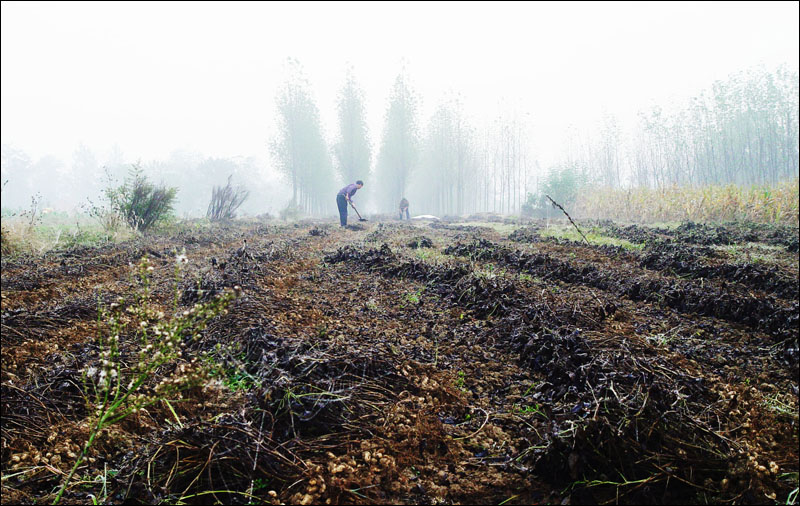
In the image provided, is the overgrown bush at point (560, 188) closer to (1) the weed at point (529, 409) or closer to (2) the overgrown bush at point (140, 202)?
(2) the overgrown bush at point (140, 202)

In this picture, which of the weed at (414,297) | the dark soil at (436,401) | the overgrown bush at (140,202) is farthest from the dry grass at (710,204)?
the overgrown bush at (140,202)

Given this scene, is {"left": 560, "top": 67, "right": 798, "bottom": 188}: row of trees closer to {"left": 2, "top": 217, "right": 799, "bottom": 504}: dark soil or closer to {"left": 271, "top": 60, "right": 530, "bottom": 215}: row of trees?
{"left": 271, "top": 60, "right": 530, "bottom": 215}: row of trees

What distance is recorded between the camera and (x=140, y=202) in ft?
36.3

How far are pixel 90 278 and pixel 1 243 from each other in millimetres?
3610

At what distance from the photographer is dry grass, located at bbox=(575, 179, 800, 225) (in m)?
11.1

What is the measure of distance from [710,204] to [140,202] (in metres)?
18.1

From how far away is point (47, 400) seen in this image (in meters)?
2.29

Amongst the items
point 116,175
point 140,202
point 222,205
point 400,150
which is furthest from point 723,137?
point 116,175

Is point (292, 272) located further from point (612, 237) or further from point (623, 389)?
point (612, 237)

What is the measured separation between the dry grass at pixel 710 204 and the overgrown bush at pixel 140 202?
55.8ft

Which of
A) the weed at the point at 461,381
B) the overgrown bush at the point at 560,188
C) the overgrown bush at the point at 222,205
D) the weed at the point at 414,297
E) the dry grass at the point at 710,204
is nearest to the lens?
the weed at the point at 461,381

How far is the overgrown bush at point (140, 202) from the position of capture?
34.7 feet

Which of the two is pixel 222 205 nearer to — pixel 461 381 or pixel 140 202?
pixel 140 202

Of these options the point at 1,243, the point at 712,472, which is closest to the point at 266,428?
the point at 712,472
